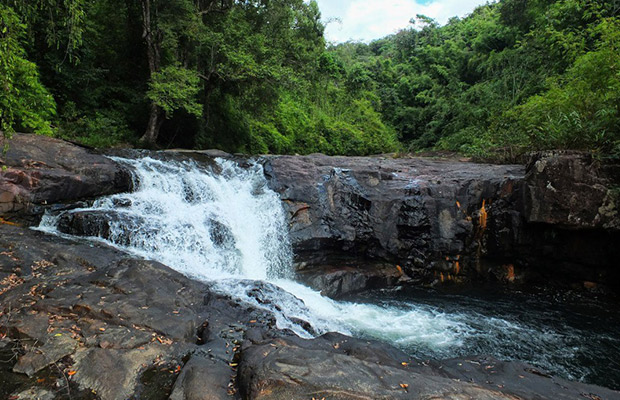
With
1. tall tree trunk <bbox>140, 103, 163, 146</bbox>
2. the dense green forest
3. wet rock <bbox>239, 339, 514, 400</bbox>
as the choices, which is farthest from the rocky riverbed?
tall tree trunk <bbox>140, 103, 163, 146</bbox>

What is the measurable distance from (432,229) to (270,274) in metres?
4.59

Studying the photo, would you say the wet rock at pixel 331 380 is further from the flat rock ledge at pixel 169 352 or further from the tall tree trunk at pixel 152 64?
the tall tree trunk at pixel 152 64

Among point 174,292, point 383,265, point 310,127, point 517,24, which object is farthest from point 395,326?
point 517,24

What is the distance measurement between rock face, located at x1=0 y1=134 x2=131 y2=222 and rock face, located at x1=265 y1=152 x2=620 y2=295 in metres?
4.14

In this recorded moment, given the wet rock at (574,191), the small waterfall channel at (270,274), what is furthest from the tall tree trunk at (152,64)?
the wet rock at (574,191)

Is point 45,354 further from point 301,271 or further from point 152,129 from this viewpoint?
point 152,129

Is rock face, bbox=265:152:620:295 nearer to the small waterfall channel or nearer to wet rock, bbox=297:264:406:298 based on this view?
wet rock, bbox=297:264:406:298

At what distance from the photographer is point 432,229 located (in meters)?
9.60

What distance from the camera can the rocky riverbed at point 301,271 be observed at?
3.14m

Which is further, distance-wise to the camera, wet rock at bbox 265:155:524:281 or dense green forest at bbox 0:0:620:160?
wet rock at bbox 265:155:524:281

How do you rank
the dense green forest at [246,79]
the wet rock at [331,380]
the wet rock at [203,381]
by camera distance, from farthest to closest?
1. the dense green forest at [246,79]
2. the wet rock at [203,381]
3. the wet rock at [331,380]

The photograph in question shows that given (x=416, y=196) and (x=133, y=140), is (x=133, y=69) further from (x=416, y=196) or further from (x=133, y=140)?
(x=416, y=196)

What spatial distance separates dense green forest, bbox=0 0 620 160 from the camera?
8484 millimetres

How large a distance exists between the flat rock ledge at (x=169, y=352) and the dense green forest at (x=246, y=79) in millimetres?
2261
